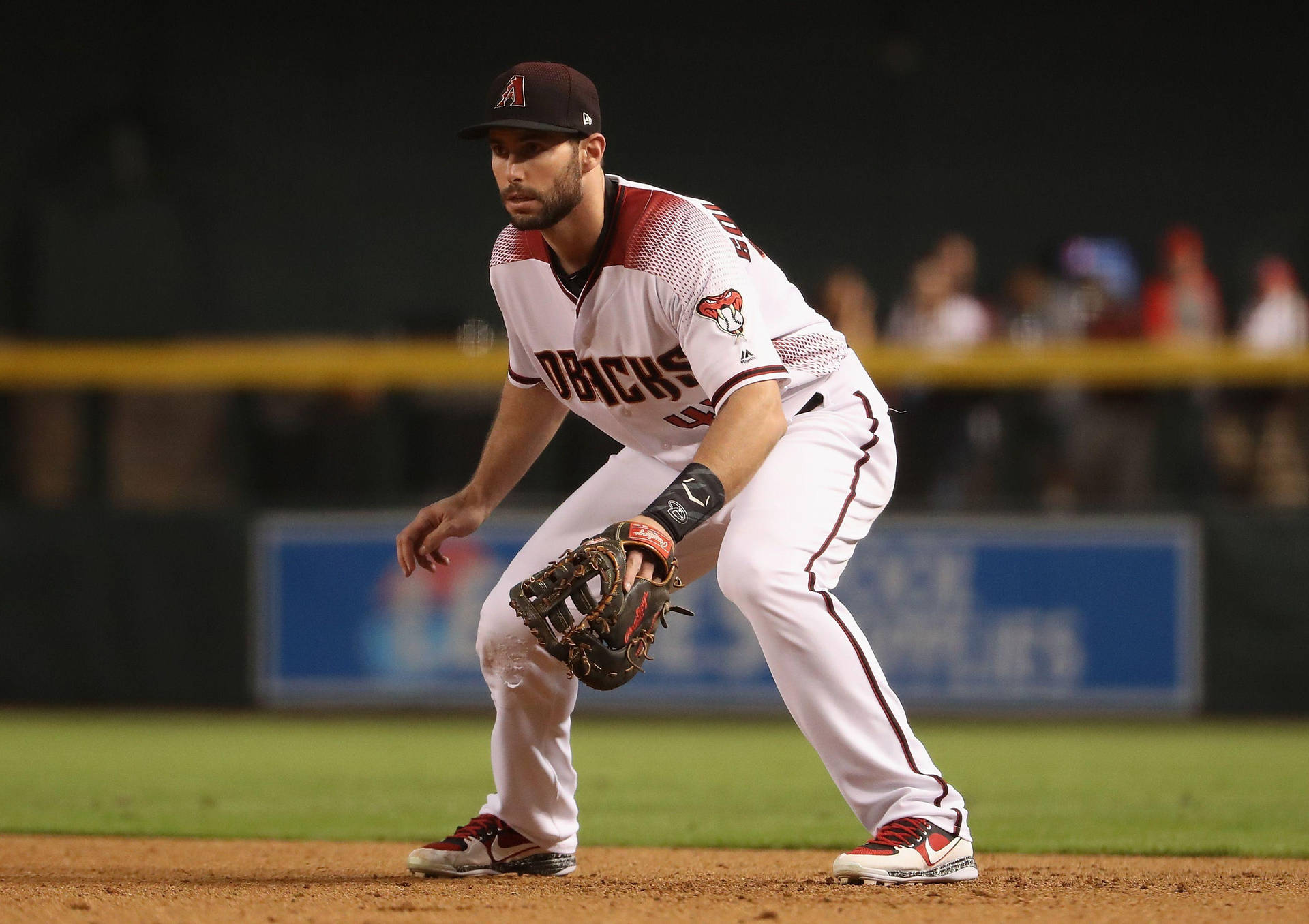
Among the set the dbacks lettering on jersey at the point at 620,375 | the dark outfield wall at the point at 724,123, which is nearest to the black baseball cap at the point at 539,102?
the dbacks lettering on jersey at the point at 620,375

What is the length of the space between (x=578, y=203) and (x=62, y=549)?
611cm

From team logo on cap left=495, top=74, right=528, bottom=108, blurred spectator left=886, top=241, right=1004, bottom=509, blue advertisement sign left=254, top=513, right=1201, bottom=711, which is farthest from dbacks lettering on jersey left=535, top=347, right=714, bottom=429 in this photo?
blurred spectator left=886, top=241, right=1004, bottom=509

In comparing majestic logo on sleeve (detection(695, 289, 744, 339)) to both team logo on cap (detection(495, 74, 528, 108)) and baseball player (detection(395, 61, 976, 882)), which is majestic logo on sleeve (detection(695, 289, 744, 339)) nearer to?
baseball player (detection(395, 61, 976, 882))

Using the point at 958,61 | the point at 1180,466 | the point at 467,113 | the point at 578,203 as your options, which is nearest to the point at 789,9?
the point at 958,61

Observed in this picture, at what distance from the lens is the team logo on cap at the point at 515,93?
11.5ft

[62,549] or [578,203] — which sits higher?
[578,203]

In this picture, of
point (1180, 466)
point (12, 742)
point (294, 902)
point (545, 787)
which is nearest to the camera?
point (294, 902)

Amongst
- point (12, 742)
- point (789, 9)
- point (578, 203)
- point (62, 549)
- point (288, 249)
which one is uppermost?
point (789, 9)

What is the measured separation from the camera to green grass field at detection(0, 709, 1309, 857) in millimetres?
5070

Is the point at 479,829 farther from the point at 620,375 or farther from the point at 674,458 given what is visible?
the point at 620,375

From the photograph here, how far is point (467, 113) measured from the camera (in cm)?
1300

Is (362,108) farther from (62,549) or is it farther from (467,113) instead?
(62,549)

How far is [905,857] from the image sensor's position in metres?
3.51

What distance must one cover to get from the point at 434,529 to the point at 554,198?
911mm
